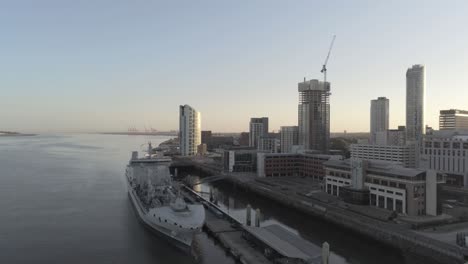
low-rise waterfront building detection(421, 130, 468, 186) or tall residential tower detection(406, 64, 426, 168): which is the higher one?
tall residential tower detection(406, 64, 426, 168)

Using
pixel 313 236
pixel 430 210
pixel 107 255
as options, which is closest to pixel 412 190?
pixel 430 210

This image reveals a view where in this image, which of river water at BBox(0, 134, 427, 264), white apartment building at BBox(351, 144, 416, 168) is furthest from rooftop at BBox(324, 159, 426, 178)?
white apartment building at BBox(351, 144, 416, 168)

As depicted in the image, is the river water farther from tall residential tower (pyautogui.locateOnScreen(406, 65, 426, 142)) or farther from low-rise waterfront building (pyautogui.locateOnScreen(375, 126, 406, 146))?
tall residential tower (pyautogui.locateOnScreen(406, 65, 426, 142))

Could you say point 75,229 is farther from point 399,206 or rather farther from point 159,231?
point 399,206

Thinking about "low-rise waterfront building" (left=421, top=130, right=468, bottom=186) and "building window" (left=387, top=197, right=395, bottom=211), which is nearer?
"building window" (left=387, top=197, right=395, bottom=211)

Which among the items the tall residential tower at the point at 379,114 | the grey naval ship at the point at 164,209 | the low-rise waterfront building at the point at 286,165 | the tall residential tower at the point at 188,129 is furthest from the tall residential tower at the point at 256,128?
the grey naval ship at the point at 164,209

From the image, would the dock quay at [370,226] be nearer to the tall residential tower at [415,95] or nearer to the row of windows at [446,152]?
the row of windows at [446,152]

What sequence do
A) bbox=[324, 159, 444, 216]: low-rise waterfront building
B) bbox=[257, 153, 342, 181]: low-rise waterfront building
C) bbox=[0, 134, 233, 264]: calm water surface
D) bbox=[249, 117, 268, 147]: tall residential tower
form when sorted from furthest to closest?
bbox=[249, 117, 268, 147]: tall residential tower < bbox=[257, 153, 342, 181]: low-rise waterfront building < bbox=[324, 159, 444, 216]: low-rise waterfront building < bbox=[0, 134, 233, 264]: calm water surface

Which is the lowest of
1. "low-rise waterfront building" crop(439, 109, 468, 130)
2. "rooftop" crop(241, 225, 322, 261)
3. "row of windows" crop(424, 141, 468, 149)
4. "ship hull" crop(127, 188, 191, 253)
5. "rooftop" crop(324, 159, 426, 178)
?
"ship hull" crop(127, 188, 191, 253)
